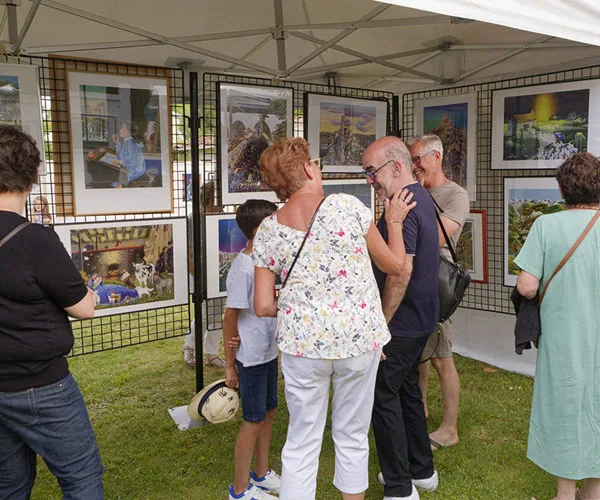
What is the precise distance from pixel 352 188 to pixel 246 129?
1.00 metres

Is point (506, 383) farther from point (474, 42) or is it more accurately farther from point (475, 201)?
point (474, 42)

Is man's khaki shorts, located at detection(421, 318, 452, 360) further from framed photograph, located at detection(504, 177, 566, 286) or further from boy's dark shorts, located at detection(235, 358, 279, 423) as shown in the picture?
framed photograph, located at detection(504, 177, 566, 286)

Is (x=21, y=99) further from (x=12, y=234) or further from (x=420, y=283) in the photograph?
(x=420, y=283)

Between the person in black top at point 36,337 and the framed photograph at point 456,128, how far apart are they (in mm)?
3800

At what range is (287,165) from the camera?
2.20 metres

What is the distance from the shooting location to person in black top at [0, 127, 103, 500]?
1.80 metres

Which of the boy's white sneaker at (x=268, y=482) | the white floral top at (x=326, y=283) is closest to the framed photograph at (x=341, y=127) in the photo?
the white floral top at (x=326, y=283)

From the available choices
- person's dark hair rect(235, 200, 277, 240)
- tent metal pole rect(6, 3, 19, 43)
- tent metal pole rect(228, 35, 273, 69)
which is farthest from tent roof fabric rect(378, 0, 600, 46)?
tent metal pole rect(228, 35, 273, 69)

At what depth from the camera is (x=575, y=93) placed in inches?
167

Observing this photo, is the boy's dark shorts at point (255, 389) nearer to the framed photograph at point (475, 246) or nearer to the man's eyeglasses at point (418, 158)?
the man's eyeglasses at point (418, 158)

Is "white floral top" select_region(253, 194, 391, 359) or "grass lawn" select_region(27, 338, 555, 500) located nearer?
"white floral top" select_region(253, 194, 391, 359)

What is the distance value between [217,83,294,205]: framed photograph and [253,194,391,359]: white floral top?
177 centimetres

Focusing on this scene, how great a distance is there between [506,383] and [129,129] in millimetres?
3609

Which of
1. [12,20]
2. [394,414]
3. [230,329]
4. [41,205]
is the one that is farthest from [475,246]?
[12,20]
